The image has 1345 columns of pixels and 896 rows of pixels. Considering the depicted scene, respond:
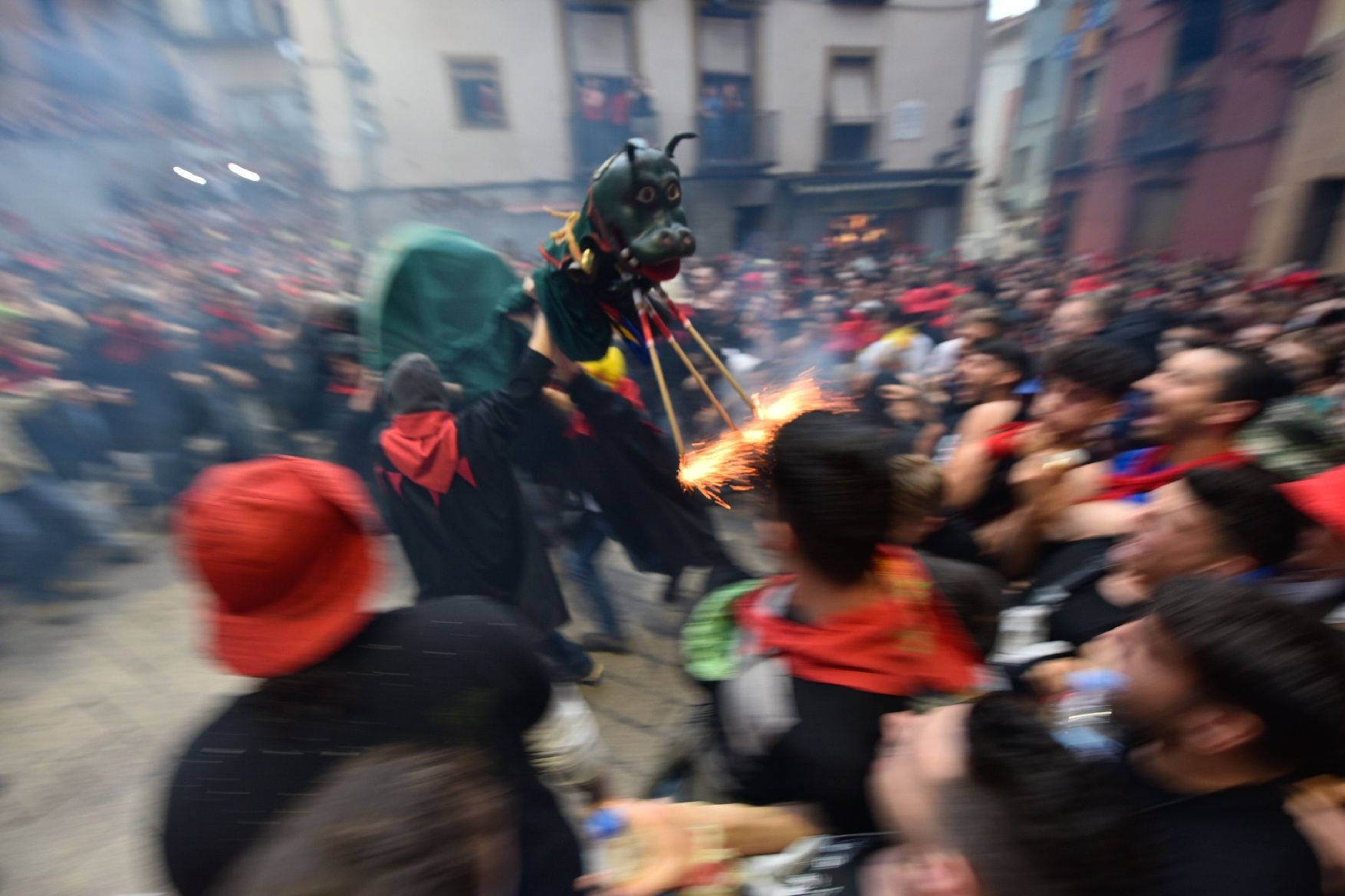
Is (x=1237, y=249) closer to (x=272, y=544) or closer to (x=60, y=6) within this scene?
(x=272, y=544)

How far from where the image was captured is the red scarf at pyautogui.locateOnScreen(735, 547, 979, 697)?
99 centimetres

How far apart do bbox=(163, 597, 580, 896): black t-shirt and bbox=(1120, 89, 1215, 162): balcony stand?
631 cm

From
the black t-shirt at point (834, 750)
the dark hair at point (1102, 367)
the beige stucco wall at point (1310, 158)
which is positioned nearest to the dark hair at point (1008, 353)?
the dark hair at point (1102, 367)

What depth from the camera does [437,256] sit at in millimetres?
2730

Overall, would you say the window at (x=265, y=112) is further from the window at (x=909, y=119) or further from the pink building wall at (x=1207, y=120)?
the pink building wall at (x=1207, y=120)

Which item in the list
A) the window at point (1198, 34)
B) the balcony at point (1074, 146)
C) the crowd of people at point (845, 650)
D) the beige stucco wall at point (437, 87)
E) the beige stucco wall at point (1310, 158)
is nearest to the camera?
the crowd of people at point (845, 650)

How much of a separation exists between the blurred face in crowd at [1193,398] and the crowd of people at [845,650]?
0.03 feet

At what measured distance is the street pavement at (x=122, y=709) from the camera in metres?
2.11

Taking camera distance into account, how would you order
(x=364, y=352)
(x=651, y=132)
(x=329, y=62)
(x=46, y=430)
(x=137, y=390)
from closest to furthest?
(x=364, y=352) → (x=46, y=430) → (x=137, y=390) → (x=329, y=62) → (x=651, y=132)

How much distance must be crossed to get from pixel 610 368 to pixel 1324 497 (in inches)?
95.2

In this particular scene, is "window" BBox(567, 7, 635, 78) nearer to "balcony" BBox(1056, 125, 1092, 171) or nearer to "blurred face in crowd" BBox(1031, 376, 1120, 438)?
"balcony" BBox(1056, 125, 1092, 171)

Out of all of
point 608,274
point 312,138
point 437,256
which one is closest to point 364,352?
point 437,256

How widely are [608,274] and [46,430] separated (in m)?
3.95

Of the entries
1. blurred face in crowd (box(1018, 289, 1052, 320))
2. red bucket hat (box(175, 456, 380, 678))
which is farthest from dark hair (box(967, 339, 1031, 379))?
blurred face in crowd (box(1018, 289, 1052, 320))
